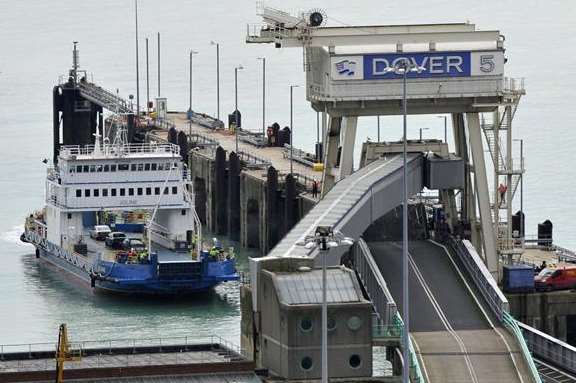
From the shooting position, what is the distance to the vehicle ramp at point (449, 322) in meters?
60.3

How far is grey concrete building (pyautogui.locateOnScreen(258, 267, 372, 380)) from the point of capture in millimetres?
57625

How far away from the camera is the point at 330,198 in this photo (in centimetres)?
6906

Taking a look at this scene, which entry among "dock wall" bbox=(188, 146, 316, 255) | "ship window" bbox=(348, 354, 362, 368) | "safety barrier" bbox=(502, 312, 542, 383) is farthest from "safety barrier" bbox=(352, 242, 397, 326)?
"dock wall" bbox=(188, 146, 316, 255)

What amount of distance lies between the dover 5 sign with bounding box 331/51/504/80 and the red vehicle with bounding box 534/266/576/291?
20.3 ft

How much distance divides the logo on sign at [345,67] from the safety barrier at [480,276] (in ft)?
19.2

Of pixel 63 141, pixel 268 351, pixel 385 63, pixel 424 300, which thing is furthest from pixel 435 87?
pixel 63 141

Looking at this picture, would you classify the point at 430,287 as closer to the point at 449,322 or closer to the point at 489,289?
the point at 489,289

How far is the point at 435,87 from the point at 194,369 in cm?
2006

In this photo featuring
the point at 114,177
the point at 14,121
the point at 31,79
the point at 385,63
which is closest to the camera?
the point at 385,63

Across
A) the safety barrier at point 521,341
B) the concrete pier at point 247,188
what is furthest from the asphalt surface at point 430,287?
the concrete pier at point 247,188

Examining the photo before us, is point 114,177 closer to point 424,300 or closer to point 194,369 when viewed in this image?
point 424,300

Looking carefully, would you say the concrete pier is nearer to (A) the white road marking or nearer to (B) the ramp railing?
(A) the white road marking

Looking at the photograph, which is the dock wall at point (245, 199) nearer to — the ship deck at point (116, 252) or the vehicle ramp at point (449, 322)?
the ship deck at point (116, 252)

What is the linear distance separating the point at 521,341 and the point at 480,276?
21.1 ft
